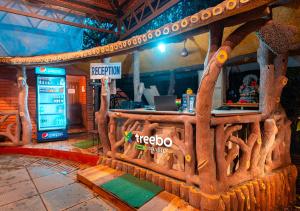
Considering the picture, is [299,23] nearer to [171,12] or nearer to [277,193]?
[277,193]

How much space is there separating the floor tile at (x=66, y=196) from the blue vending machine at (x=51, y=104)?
413cm

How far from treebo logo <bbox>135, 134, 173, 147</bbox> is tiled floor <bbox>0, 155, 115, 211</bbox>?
135 centimetres

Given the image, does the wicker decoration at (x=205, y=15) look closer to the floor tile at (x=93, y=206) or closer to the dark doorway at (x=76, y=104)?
the floor tile at (x=93, y=206)

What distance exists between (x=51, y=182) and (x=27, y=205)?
96cm

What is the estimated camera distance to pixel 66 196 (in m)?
3.76

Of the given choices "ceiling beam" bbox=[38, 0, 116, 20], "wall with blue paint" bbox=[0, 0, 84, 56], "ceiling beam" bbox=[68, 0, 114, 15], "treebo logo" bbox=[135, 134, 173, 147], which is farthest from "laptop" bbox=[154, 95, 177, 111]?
"wall with blue paint" bbox=[0, 0, 84, 56]

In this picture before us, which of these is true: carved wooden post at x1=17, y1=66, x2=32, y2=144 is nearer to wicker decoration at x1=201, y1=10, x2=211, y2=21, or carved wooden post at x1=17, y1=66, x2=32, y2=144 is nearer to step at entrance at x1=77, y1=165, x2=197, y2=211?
step at entrance at x1=77, y1=165, x2=197, y2=211

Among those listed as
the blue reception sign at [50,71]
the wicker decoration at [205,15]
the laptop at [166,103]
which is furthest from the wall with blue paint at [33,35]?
the wicker decoration at [205,15]

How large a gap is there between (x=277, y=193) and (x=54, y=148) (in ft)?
21.4

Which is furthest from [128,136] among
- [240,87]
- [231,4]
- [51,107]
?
[51,107]

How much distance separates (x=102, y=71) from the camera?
480 centimetres

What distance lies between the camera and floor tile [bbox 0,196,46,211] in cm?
332

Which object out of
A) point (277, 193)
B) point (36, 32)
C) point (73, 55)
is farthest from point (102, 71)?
point (36, 32)

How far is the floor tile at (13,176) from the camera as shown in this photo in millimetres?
4441
